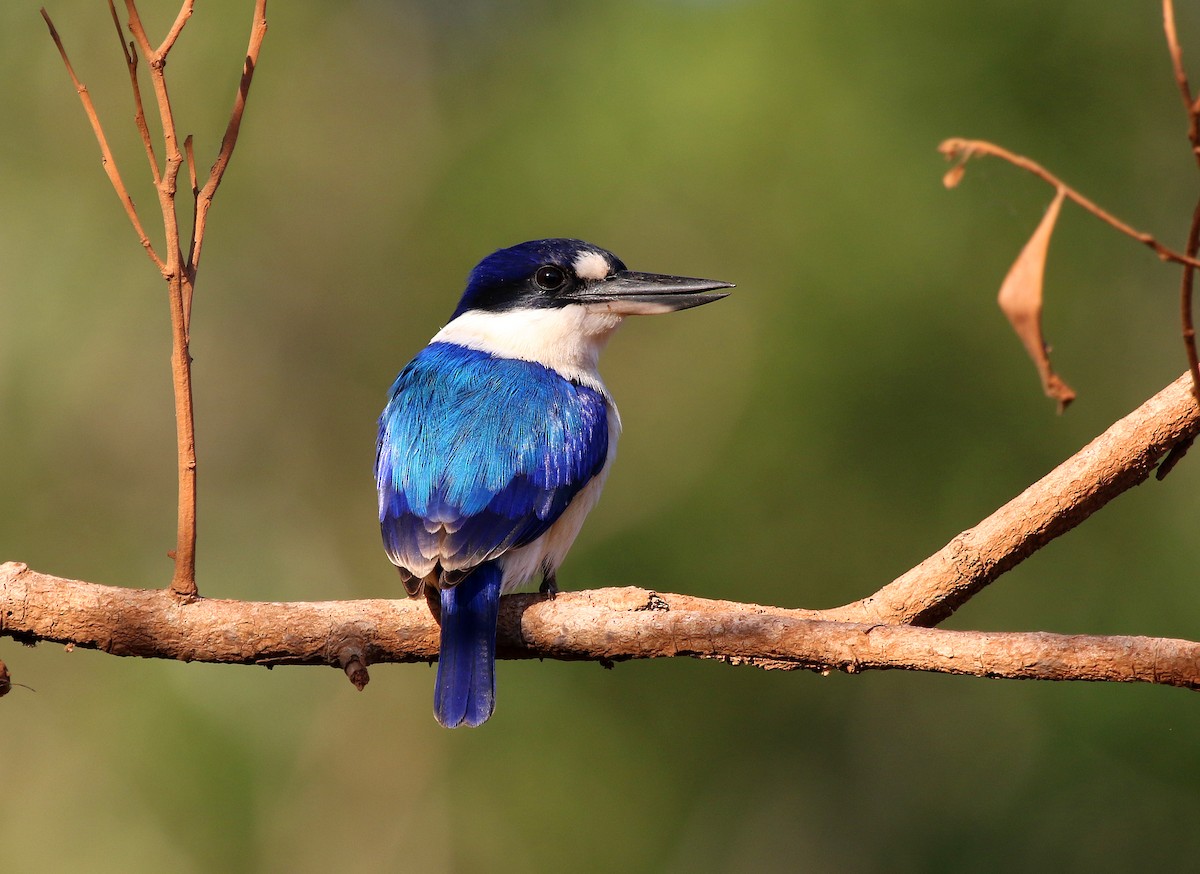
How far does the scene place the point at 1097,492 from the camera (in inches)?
116

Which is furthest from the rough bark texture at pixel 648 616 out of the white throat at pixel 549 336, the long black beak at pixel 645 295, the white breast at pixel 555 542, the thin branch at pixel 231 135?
the long black beak at pixel 645 295

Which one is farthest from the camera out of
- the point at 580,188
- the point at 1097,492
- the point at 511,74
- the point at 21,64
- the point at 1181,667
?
the point at 511,74

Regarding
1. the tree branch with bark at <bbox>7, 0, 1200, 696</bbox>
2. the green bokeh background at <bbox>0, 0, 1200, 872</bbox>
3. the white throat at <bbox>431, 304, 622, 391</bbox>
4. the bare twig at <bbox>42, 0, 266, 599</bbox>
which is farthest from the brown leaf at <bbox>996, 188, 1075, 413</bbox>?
the green bokeh background at <bbox>0, 0, 1200, 872</bbox>

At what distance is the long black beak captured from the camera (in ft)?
14.4

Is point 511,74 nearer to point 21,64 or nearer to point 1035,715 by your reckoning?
point 21,64

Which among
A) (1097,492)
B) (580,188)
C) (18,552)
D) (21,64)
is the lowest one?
(1097,492)

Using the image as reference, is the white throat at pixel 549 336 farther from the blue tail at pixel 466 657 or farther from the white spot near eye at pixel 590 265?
the blue tail at pixel 466 657

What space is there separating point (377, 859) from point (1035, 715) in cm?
389

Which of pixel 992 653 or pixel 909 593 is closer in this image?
pixel 992 653

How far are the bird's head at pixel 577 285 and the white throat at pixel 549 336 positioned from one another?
3 centimetres

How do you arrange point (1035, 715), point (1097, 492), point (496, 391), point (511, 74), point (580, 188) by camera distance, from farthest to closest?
point (511, 74) → point (580, 188) → point (1035, 715) → point (496, 391) → point (1097, 492)

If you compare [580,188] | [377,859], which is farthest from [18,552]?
[580,188]

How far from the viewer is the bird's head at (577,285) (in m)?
→ 4.40

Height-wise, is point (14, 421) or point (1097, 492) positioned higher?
point (14, 421)
